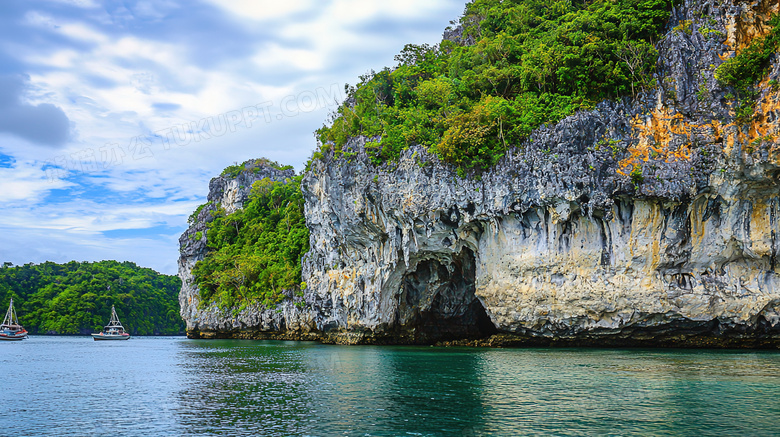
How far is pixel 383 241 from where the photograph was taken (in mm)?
32062

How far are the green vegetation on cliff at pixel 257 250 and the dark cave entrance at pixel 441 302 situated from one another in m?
14.0

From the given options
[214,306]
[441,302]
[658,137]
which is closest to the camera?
[658,137]

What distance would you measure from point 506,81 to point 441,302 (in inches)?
582

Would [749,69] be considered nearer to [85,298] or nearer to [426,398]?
[426,398]

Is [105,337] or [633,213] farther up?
[633,213]


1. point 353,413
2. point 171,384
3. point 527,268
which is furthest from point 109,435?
point 527,268

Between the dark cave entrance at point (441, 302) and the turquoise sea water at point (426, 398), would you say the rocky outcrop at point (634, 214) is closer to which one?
the turquoise sea water at point (426, 398)

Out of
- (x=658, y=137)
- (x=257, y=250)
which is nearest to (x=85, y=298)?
(x=257, y=250)

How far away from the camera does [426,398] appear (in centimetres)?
1317

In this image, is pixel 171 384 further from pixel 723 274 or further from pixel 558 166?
pixel 723 274

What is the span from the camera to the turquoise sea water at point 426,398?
33.1 ft

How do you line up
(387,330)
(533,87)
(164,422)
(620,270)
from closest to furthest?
(164,422) < (620,270) < (533,87) < (387,330)

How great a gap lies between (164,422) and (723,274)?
22240 millimetres

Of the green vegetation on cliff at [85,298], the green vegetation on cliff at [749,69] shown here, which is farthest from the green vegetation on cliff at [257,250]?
the green vegetation on cliff at [749,69]
